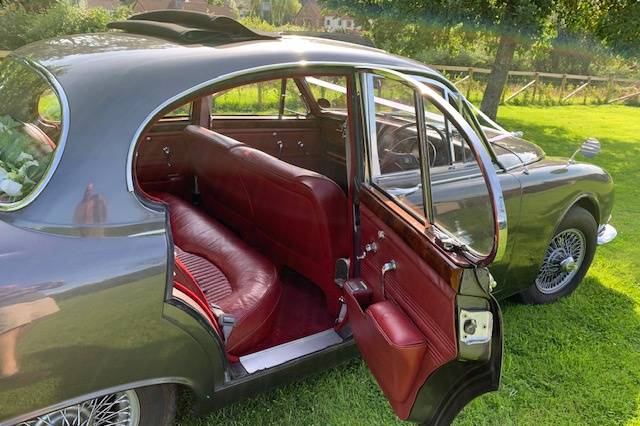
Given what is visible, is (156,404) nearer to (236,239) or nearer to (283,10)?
(236,239)

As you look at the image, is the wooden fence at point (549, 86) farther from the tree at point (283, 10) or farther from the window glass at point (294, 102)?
the tree at point (283, 10)

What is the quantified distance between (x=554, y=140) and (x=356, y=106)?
28.7ft

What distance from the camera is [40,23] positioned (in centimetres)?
1491

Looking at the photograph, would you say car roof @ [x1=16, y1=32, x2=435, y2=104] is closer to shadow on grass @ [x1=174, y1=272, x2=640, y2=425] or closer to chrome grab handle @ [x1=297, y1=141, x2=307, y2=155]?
shadow on grass @ [x1=174, y1=272, x2=640, y2=425]

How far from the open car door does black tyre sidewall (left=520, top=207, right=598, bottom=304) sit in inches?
50.2

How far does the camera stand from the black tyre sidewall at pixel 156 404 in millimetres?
1779

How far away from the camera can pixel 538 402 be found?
257 cm

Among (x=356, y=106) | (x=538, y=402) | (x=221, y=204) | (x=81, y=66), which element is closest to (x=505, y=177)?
(x=356, y=106)

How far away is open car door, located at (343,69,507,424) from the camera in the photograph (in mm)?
1607

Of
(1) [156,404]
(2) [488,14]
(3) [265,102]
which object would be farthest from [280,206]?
(2) [488,14]

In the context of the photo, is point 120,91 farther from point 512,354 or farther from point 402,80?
point 512,354

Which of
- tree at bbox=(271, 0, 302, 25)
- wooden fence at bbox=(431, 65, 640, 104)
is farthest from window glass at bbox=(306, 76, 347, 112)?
tree at bbox=(271, 0, 302, 25)

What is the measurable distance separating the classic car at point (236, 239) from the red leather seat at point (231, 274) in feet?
0.04

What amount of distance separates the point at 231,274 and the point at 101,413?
37.5 inches
